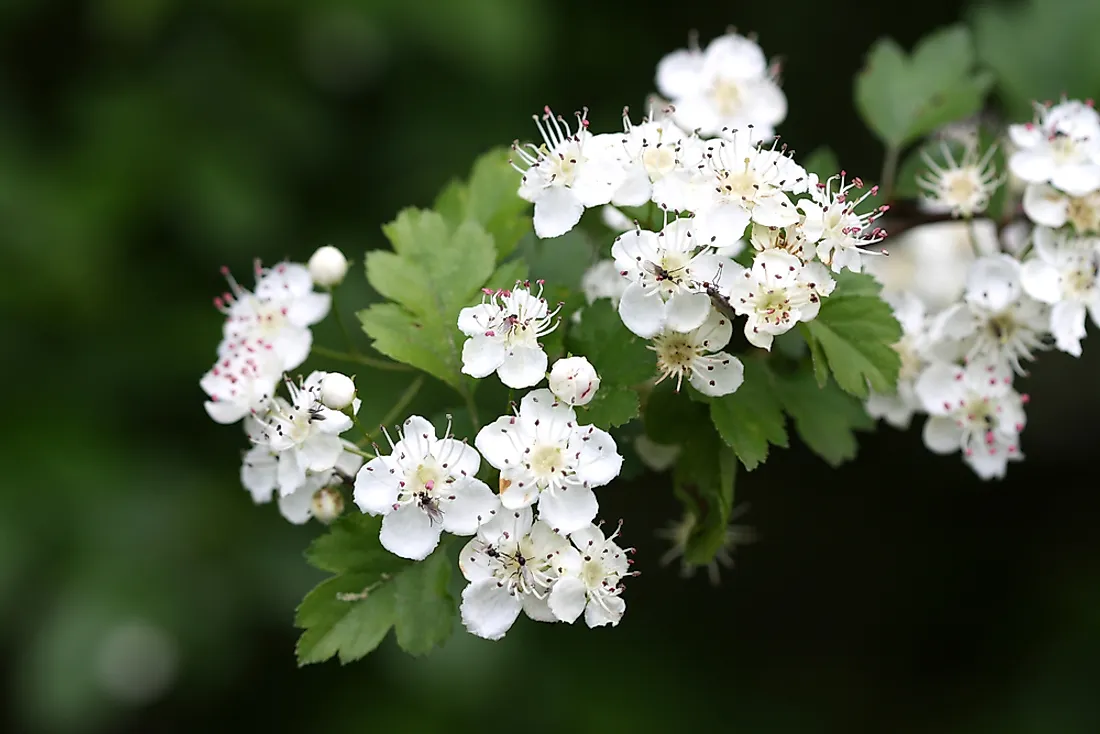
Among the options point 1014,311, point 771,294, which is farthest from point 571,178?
point 1014,311

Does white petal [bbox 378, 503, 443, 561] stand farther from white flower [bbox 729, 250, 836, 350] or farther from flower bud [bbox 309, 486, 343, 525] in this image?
white flower [bbox 729, 250, 836, 350]

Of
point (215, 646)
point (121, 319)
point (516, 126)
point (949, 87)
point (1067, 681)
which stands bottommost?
point (215, 646)

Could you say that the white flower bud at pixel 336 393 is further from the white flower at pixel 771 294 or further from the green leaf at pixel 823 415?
the green leaf at pixel 823 415

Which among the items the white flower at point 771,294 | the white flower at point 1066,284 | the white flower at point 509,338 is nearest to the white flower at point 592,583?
the white flower at point 509,338

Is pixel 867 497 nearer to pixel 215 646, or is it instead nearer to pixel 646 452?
pixel 215 646

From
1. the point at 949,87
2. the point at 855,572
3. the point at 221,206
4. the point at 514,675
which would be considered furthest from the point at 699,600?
the point at 949,87

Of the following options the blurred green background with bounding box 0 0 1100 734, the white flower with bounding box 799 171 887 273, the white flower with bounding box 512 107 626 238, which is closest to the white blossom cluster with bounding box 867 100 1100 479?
the white flower with bounding box 799 171 887 273

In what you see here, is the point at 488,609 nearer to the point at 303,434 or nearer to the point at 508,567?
the point at 508,567
